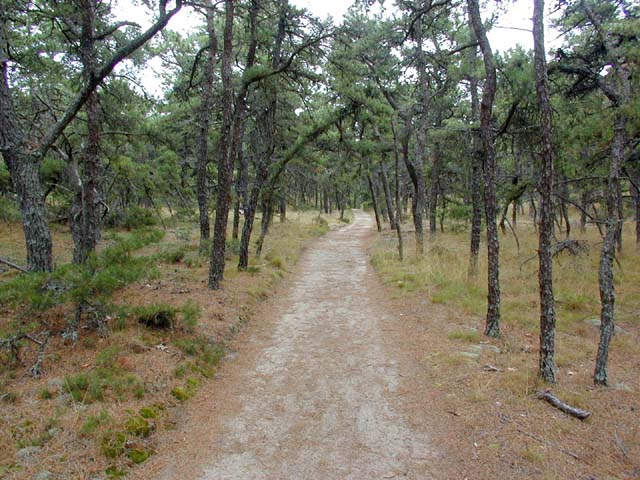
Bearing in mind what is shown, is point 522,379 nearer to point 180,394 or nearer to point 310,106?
point 180,394

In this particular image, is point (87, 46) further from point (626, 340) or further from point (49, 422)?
point (626, 340)

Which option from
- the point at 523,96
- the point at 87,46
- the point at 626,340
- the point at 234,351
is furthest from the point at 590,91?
the point at 87,46

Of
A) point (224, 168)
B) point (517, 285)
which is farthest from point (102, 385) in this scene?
point (517, 285)

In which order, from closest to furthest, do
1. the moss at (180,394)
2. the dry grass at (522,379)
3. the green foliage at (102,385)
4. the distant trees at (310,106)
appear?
the dry grass at (522,379) → the green foliage at (102,385) → the moss at (180,394) → the distant trees at (310,106)

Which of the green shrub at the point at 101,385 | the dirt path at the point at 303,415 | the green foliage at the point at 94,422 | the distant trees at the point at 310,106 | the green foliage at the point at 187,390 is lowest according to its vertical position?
the dirt path at the point at 303,415

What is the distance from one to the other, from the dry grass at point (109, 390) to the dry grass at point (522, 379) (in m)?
3.12

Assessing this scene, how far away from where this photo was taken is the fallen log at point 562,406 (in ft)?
14.6

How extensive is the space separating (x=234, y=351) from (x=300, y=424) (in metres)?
2.55

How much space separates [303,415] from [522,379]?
287 centimetres

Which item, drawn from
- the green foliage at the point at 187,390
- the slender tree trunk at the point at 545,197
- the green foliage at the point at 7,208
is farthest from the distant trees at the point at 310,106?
the green foliage at the point at 187,390

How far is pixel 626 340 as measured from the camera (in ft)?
23.9

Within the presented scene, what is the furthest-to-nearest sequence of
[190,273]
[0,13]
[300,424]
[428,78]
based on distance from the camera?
1. [428,78]
2. [190,273]
3. [0,13]
4. [300,424]

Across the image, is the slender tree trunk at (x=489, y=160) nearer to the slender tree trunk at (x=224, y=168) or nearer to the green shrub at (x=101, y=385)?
the slender tree trunk at (x=224, y=168)

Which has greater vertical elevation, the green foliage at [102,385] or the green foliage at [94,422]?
the green foliage at [102,385]
